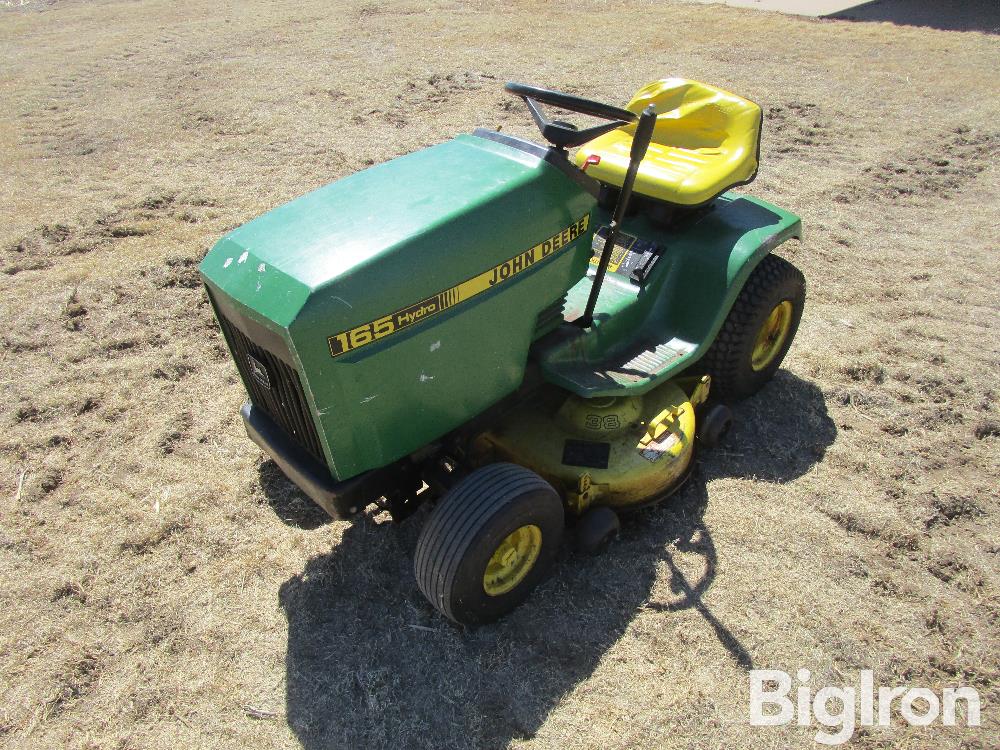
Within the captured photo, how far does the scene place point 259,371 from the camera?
2.50 meters

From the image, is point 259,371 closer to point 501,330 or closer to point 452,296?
point 452,296

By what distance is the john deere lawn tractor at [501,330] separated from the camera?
89.7 inches

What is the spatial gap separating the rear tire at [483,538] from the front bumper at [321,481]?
0.76 ft

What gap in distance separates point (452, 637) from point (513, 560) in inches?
13.5

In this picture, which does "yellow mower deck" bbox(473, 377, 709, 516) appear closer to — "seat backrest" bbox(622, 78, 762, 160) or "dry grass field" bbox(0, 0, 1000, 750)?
"dry grass field" bbox(0, 0, 1000, 750)

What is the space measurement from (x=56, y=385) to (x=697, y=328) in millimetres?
3246

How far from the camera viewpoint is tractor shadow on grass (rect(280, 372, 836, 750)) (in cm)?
243

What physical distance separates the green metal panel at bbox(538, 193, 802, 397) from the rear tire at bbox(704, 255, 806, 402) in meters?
0.12

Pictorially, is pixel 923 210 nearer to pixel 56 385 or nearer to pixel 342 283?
pixel 342 283

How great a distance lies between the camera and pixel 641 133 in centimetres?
257

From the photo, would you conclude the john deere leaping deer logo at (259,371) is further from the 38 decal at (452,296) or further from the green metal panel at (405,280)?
the 38 decal at (452,296)

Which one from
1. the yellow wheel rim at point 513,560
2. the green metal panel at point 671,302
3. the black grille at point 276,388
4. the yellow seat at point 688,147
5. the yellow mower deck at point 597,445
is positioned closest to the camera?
the black grille at point 276,388

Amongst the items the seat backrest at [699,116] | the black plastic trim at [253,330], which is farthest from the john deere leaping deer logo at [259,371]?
the seat backrest at [699,116]

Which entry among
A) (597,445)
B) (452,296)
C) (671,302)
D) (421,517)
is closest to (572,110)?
(452,296)
